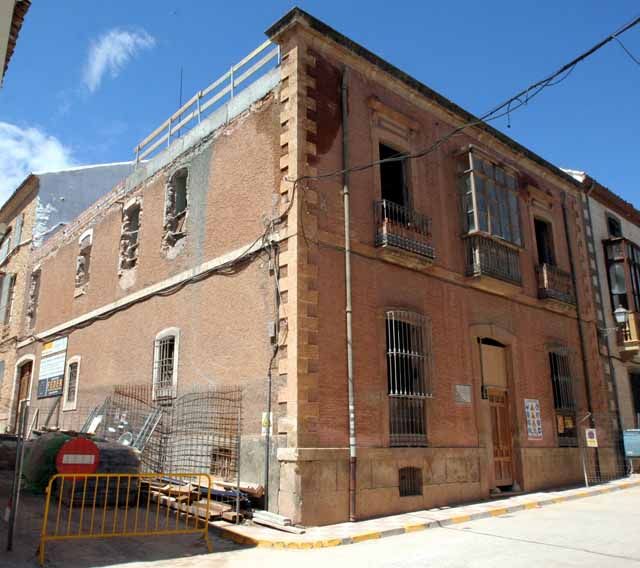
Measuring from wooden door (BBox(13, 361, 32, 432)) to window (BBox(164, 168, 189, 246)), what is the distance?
32.6 ft

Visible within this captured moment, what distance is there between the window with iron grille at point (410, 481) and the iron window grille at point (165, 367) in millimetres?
4882

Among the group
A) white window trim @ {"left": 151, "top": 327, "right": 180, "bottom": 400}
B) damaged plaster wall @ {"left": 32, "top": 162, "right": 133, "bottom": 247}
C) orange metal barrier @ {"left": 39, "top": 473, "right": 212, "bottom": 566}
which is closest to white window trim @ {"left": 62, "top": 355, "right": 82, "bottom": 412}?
white window trim @ {"left": 151, "top": 327, "right": 180, "bottom": 400}

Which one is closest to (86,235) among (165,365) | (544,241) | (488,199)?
(165,365)

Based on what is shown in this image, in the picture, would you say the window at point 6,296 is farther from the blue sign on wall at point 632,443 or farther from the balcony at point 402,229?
the blue sign on wall at point 632,443

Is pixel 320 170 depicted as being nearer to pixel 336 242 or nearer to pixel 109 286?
pixel 336 242

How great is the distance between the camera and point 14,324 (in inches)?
879

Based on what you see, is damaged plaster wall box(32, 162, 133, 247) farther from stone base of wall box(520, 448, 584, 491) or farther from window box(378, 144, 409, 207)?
stone base of wall box(520, 448, 584, 491)

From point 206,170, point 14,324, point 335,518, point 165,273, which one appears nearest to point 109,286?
point 165,273

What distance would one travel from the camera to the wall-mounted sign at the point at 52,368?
711 inches

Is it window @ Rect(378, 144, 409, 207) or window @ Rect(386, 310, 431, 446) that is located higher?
window @ Rect(378, 144, 409, 207)

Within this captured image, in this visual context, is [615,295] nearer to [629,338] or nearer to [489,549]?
[629,338]

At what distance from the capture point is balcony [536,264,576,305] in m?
15.5

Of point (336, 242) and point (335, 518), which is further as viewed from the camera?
point (336, 242)

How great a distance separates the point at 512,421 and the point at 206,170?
28.8 feet
